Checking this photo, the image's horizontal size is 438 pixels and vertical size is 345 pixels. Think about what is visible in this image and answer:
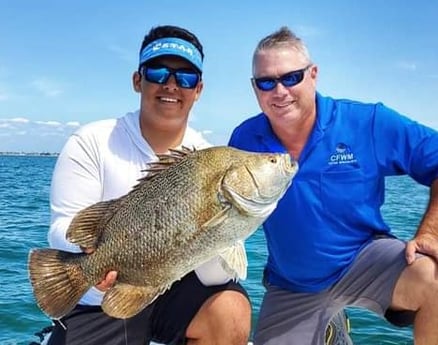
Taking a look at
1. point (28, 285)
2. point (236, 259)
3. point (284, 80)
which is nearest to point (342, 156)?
point (284, 80)

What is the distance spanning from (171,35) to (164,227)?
1.64 m

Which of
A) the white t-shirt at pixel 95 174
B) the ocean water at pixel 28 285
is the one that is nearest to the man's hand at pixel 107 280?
Result: the white t-shirt at pixel 95 174

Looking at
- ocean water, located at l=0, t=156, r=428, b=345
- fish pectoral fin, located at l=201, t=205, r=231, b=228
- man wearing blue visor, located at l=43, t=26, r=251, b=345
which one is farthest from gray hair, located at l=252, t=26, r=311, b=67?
ocean water, located at l=0, t=156, r=428, b=345

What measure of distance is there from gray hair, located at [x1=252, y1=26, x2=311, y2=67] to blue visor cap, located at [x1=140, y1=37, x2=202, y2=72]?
1.85 ft

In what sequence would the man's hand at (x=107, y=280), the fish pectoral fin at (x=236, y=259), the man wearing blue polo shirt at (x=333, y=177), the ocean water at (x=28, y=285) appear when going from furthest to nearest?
the ocean water at (x=28, y=285), the man wearing blue polo shirt at (x=333, y=177), the fish pectoral fin at (x=236, y=259), the man's hand at (x=107, y=280)

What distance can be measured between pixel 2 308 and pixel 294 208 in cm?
496

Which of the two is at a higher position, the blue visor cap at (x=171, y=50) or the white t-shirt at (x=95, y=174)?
the blue visor cap at (x=171, y=50)

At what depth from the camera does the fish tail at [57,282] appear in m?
3.24

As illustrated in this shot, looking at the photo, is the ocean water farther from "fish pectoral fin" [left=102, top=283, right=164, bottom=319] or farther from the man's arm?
"fish pectoral fin" [left=102, top=283, right=164, bottom=319]

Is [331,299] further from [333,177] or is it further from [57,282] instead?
[57,282]

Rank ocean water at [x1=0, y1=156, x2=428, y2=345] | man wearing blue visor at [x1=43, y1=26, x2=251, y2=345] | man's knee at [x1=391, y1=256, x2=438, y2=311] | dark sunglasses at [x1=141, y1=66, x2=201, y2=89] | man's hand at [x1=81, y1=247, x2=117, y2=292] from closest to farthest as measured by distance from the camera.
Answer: man's hand at [x1=81, y1=247, x2=117, y2=292]
man's knee at [x1=391, y1=256, x2=438, y2=311]
man wearing blue visor at [x1=43, y1=26, x2=251, y2=345]
dark sunglasses at [x1=141, y1=66, x2=201, y2=89]
ocean water at [x1=0, y1=156, x2=428, y2=345]

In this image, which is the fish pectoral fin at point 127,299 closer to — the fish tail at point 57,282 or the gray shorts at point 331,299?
the fish tail at point 57,282

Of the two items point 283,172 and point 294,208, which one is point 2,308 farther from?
point 283,172

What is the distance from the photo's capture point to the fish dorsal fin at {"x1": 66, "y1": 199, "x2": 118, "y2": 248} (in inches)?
130
